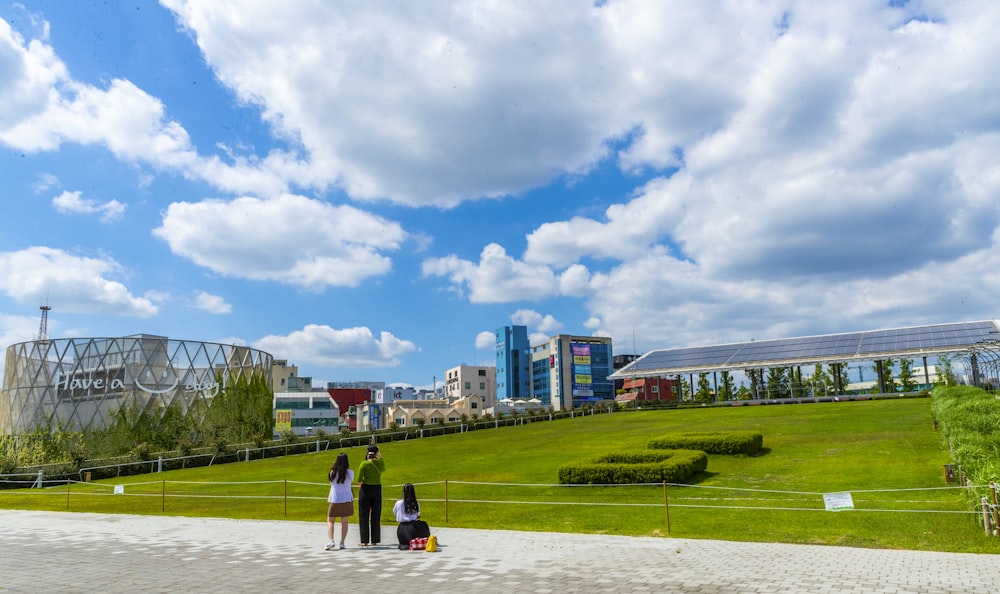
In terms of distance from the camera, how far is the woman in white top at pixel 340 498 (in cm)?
1145

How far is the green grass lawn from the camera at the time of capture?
12.6 m

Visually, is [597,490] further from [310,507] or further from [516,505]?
[310,507]

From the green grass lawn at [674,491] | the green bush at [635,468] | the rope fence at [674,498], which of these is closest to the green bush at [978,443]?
the rope fence at [674,498]

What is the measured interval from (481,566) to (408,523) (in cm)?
230

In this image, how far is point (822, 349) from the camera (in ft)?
202

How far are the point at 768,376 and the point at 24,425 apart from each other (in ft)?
260

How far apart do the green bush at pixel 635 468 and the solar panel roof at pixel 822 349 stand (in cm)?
4002

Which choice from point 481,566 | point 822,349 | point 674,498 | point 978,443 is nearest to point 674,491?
point 674,498

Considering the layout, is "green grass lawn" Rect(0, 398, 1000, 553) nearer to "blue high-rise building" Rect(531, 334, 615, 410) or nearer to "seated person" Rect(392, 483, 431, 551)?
"seated person" Rect(392, 483, 431, 551)

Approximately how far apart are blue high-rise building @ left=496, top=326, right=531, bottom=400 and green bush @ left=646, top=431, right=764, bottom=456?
124m

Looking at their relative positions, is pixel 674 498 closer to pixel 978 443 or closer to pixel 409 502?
pixel 978 443

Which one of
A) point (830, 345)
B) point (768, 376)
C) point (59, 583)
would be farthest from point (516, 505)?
point (768, 376)

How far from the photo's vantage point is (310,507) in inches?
719

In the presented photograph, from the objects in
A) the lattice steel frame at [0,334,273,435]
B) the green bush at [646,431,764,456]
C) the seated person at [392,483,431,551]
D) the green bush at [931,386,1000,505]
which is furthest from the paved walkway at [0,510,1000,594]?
the lattice steel frame at [0,334,273,435]
